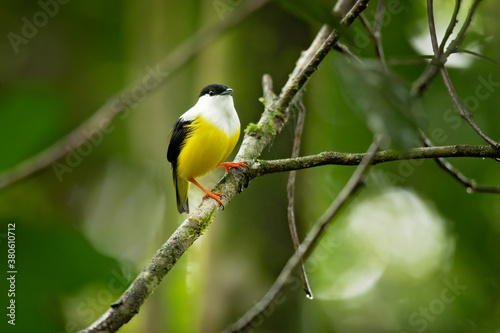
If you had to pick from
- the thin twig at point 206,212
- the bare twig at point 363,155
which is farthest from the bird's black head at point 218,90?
the bare twig at point 363,155

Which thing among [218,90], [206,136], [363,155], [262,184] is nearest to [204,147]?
[206,136]

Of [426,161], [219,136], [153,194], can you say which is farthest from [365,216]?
[219,136]

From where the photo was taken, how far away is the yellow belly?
340cm

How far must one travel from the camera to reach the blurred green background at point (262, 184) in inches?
167

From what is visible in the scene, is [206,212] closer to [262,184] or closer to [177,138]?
[177,138]

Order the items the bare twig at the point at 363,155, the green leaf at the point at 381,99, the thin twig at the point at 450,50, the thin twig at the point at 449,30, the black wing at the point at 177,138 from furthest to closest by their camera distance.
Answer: the black wing at the point at 177,138 → the bare twig at the point at 363,155 → the thin twig at the point at 449,30 → the thin twig at the point at 450,50 → the green leaf at the point at 381,99

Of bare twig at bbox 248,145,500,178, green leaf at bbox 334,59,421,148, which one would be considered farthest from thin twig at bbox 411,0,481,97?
green leaf at bbox 334,59,421,148

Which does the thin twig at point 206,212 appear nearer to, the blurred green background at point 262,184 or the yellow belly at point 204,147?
the yellow belly at point 204,147

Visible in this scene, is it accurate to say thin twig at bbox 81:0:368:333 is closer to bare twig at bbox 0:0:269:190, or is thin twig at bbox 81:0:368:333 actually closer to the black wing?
bare twig at bbox 0:0:269:190

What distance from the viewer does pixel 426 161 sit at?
237 inches

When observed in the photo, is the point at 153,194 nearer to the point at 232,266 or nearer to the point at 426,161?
the point at 232,266

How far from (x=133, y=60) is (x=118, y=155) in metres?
1.27

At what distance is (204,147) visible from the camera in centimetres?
342

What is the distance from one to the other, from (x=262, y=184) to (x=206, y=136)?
44.6 inches
